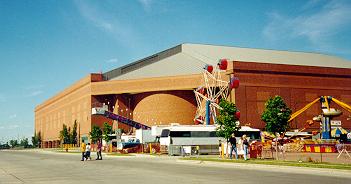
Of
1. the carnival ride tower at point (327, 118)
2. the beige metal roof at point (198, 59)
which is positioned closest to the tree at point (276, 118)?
the carnival ride tower at point (327, 118)

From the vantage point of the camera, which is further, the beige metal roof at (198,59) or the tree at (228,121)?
the beige metal roof at (198,59)

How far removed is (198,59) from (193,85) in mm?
15954

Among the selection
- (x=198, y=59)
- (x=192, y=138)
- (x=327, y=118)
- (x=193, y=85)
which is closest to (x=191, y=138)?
(x=192, y=138)

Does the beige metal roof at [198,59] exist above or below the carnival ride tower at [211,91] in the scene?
above

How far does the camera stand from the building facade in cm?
9075

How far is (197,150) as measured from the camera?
5156cm

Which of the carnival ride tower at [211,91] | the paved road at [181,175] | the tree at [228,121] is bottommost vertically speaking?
the paved road at [181,175]

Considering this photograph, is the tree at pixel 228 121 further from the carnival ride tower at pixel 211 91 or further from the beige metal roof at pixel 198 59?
the beige metal roof at pixel 198 59

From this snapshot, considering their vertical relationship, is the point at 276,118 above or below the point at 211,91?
below

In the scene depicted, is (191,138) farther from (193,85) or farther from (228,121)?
(193,85)

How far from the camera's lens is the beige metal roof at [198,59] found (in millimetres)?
108812

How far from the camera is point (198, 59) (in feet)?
361

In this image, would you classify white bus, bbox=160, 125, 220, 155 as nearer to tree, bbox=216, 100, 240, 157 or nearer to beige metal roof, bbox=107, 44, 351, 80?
tree, bbox=216, 100, 240, 157

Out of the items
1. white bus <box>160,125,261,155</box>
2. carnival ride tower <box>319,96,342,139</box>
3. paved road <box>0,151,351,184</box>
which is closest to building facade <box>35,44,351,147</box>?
carnival ride tower <box>319,96,342,139</box>
